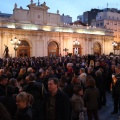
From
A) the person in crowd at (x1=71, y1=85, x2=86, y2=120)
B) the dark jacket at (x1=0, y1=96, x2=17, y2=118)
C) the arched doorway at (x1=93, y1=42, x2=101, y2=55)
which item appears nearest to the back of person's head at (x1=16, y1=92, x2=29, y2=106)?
the dark jacket at (x1=0, y1=96, x2=17, y2=118)

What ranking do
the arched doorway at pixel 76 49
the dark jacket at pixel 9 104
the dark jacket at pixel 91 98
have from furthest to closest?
the arched doorway at pixel 76 49
the dark jacket at pixel 91 98
the dark jacket at pixel 9 104

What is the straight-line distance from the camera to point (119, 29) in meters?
63.4

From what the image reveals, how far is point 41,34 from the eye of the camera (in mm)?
42375

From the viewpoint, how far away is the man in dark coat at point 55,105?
475cm

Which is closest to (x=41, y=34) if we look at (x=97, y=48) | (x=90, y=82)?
(x=97, y=48)

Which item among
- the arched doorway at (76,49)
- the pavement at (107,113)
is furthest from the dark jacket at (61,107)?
the arched doorway at (76,49)

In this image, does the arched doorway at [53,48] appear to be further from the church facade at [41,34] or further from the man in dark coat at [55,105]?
the man in dark coat at [55,105]

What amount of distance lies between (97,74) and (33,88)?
164 inches

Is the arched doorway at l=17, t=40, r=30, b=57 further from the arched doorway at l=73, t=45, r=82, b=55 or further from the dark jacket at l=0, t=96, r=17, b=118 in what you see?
the dark jacket at l=0, t=96, r=17, b=118

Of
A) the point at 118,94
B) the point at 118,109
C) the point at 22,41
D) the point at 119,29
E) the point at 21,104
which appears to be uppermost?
the point at 119,29

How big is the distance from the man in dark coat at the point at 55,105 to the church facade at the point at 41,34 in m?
33.7

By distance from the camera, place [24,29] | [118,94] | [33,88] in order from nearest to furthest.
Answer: [33,88] < [118,94] < [24,29]

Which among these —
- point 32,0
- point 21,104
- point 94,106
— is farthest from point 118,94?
point 32,0

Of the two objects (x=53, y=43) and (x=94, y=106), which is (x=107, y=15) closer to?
(x=53, y=43)
